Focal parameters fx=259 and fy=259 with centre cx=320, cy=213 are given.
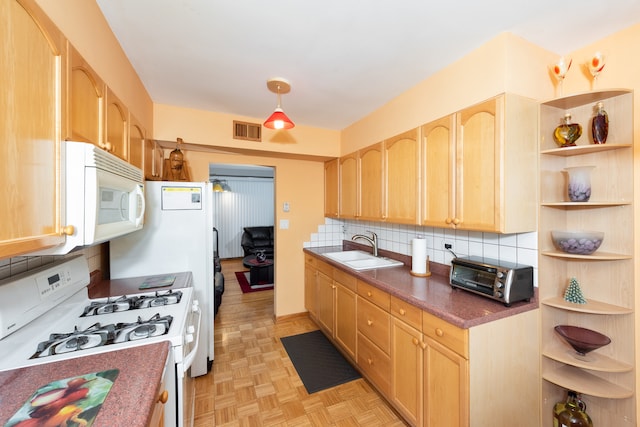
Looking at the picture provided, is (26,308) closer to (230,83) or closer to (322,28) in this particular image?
(230,83)

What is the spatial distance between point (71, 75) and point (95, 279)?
1521 millimetres

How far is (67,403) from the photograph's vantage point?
739 millimetres

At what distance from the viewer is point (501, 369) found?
139cm

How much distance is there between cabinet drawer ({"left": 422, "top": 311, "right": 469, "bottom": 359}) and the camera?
130cm

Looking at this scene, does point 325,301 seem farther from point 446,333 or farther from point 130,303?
point 130,303

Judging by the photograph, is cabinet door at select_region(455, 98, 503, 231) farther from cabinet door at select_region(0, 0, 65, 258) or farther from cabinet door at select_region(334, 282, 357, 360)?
cabinet door at select_region(0, 0, 65, 258)

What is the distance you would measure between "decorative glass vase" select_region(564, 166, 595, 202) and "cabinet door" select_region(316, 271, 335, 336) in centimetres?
197

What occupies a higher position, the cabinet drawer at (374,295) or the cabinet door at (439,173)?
the cabinet door at (439,173)

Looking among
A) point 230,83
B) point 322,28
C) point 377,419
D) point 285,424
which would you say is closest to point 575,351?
point 377,419

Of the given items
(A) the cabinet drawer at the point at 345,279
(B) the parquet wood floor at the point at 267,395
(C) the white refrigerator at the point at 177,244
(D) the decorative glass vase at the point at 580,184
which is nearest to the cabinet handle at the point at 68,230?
(C) the white refrigerator at the point at 177,244

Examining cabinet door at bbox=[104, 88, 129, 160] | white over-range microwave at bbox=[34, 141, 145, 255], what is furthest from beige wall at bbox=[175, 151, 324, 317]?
white over-range microwave at bbox=[34, 141, 145, 255]

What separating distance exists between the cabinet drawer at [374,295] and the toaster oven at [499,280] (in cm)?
50

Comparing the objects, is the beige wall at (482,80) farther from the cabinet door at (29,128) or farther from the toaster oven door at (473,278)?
the cabinet door at (29,128)

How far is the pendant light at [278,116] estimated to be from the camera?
1.94m
